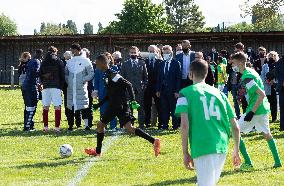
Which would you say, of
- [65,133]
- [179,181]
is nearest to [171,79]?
[65,133]

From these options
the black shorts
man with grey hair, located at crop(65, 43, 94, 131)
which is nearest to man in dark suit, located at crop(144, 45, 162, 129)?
man with grey hair, located at crop(65, 43, 94, 131)

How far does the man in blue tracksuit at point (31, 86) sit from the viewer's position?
16703 millimetres

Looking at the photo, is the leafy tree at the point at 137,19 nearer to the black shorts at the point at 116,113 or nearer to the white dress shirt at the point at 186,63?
the white dress shirt at the point at 186,63

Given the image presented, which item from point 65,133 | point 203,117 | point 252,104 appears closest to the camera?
point 203,117

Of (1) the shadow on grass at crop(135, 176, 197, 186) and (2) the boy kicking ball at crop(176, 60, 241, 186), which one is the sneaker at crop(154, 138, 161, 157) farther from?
(2) the boy kicking ball at crop(176, 60, 241, 186)

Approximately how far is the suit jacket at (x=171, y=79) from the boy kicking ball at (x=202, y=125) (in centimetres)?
979

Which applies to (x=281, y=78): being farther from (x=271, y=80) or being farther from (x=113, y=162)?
(x=113, y=162)

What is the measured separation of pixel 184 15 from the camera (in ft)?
448

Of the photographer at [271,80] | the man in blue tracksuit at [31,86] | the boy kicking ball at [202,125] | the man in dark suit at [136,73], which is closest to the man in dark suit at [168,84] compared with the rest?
the man in dark suit at [136,73]

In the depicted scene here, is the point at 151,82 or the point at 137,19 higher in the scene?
the point at 137,19

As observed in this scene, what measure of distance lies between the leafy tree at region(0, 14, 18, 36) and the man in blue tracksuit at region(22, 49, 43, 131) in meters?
109

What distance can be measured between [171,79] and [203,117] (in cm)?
1006

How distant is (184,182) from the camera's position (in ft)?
32.4

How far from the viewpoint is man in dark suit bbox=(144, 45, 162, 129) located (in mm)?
17109
